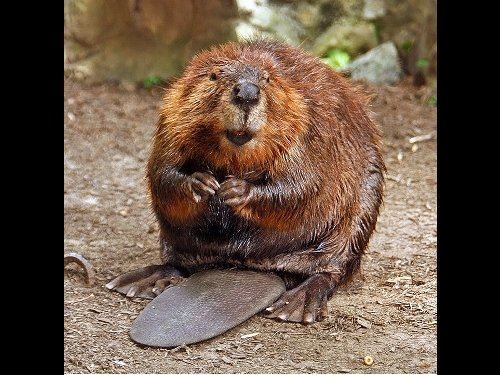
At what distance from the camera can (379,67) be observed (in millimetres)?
8578

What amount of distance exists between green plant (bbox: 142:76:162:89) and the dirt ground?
0.40ft

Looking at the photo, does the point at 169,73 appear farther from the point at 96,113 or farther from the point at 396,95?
the point at 396,95

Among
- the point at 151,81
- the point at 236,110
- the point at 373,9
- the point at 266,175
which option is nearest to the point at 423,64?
the point at 373,9

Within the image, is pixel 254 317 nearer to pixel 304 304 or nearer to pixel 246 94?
pixel 304 304

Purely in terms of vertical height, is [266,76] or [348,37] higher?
[348,37]

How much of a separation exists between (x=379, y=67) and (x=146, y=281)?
185 inches

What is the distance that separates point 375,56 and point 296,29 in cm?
84

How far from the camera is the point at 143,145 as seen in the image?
7.36 metres

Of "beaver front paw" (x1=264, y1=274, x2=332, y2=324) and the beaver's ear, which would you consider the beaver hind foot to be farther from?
the beaver's ear

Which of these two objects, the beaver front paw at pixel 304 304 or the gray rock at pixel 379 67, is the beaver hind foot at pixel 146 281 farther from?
the gray rock at pixel 379 67

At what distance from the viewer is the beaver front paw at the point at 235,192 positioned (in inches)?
164

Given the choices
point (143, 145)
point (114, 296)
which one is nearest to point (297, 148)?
point (114, 296)

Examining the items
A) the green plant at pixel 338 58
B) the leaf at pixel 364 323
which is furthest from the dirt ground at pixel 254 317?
the green plant at pixel 338 58

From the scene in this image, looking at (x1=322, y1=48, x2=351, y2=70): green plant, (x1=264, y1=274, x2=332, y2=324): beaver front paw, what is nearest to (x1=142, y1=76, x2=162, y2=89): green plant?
(x1=322, y1=48, x2=351, y2=70): green plant
